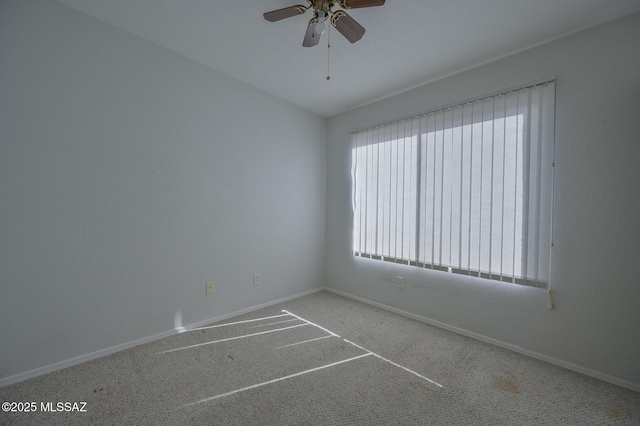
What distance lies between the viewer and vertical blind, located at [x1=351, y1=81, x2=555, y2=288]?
84.3 inches

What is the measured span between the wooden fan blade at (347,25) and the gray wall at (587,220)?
0.81 m

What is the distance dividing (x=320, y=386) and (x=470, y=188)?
2123 mm

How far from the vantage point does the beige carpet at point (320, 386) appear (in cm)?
150

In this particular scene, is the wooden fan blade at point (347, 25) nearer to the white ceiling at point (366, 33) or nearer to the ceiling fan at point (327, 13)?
the ceiling fan at point (327, 13)

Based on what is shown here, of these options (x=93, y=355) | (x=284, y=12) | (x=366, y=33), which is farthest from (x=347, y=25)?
(x=93, y=355)

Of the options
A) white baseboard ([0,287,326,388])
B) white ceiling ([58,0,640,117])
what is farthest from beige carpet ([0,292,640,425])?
white ceiling ([58,0,640,117])

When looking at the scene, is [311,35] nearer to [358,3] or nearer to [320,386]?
[358,3]

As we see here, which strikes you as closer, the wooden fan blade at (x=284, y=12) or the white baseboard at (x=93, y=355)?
the wooden fan blade at (x=284, y=12)

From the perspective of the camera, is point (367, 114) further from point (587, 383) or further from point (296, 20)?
point (587, 383)

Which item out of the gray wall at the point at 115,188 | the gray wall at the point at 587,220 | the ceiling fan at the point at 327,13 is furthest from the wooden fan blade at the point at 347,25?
the gray wall at the point at 115,188

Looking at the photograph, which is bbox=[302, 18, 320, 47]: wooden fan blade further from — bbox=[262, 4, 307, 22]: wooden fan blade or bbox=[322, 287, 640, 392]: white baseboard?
bbox=[322, 287, 640, 392]: white baseboard

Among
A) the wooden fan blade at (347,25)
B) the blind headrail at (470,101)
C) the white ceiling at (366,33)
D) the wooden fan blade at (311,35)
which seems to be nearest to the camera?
the wooden fan blade at (347,25)

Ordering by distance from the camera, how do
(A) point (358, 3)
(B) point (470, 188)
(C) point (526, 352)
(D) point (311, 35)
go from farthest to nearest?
(B) point (470, 188) → (C) point (526, 352) → (D) point (311, 35) → (A) point (358, 3)

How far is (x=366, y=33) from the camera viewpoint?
2076 mm
